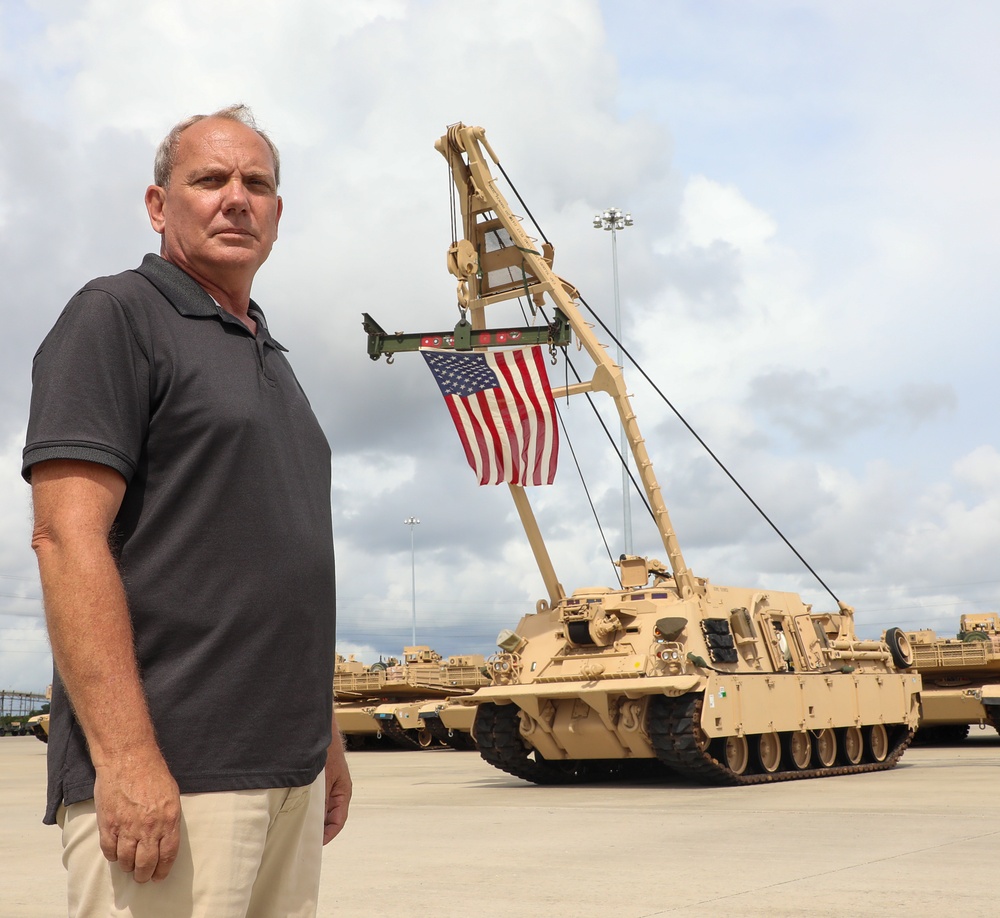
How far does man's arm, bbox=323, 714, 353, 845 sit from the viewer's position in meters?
2.88

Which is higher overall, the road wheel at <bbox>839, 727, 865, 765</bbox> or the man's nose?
the man's nose

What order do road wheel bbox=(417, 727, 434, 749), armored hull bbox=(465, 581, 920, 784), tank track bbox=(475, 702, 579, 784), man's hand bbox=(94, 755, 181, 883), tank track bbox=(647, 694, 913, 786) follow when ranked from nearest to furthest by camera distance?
man's hand bbox=(94, 755, 181, 883) → tank track bbox=(647, 694, 913, 786) → armored hull bbox=(465, 581, 920, 784) → tank track bbox=(475, 702, 579, 784) → road wheel bbox=(417, 727, 434, 749)

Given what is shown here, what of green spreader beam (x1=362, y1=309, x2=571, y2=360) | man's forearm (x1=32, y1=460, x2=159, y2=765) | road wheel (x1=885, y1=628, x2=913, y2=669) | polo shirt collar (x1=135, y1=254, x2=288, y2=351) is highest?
green spreader beam (x1=362, y1=309, x2=571, y2=360)

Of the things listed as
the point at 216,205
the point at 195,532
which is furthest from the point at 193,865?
the point at 216,205

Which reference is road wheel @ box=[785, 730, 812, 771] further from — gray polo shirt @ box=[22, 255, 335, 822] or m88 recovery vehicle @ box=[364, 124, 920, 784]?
gray polo shirt @ box=[22, 255, 335, 822]

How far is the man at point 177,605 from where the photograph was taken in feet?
7.08

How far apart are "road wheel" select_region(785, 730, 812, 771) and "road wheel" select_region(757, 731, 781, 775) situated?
0.17 metres

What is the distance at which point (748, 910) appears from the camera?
6.21m

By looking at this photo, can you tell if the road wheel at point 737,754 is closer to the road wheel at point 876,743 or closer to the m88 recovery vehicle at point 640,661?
the m88 recovery vehicle at point 640,661

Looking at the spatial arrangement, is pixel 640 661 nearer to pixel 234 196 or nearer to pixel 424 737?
pixel 234 196

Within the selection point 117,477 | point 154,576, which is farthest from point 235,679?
point 117,477

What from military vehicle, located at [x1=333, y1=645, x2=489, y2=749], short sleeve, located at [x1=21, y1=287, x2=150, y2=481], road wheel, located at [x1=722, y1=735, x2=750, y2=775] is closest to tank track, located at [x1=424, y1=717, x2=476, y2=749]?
military vehicle, located at [x1=333, y1=645, x2=489, y2=749]

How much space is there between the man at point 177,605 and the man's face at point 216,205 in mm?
87

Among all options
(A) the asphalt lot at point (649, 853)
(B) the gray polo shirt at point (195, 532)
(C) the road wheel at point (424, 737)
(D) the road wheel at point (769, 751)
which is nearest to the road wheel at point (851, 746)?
(D) the road wheel at point (769, 751)
